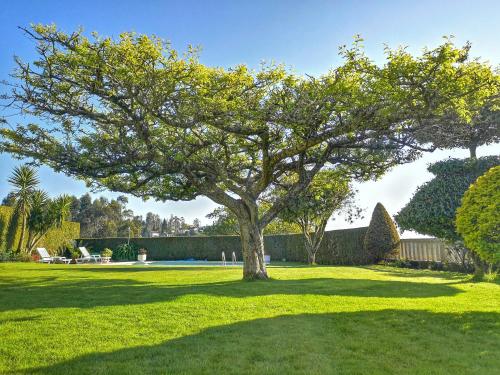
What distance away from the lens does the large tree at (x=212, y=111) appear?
30.6 ft

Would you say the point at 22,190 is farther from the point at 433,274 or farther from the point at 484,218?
the point at 484,218

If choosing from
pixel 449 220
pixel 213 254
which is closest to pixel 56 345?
pixel 449 220

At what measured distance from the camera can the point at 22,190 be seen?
84.3 ft

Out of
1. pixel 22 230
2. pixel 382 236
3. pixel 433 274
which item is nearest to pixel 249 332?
pixel 433 274

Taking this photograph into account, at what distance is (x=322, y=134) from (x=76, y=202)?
63.6m

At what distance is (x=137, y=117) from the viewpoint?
35.4 ft

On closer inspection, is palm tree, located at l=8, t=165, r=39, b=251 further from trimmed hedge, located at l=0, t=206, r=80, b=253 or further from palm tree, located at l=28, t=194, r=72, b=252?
trimmed hedge, located at l=0, t=206, r=80, b=253

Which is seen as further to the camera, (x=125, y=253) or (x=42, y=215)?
(x=125, y=253)

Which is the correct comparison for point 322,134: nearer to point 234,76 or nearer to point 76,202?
point 234,76

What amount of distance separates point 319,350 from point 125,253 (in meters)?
32.7

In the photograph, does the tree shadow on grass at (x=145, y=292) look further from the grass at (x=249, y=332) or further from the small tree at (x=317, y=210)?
the small tree at (x=317, y=210)

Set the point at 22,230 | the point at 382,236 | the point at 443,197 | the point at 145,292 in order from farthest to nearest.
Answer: the point at 22,230 < the point at 382,236 < the point at 443,197 < the point at 145,292

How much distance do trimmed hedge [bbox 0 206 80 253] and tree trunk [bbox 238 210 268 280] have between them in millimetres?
19067

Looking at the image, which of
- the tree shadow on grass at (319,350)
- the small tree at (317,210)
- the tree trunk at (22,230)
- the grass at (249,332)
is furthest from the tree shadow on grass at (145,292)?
the tree trunk at (22,230)
